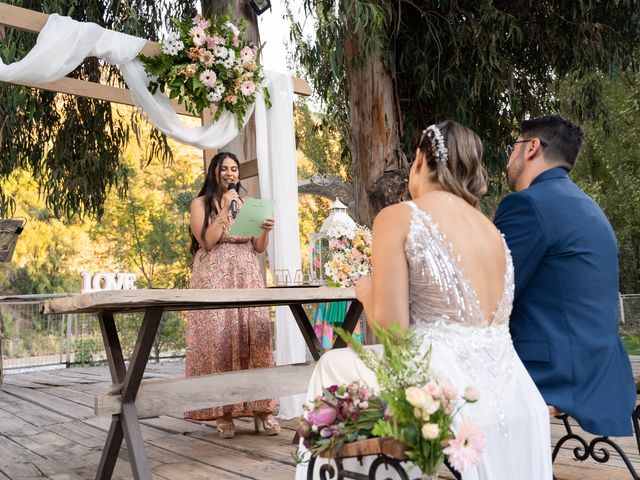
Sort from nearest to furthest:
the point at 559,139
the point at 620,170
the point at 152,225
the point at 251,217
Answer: the point at 559,139 < the point at 251,217 < the point at 152,225 < the point at 620,170

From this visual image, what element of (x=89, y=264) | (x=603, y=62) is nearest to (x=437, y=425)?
(x=603, y=62)

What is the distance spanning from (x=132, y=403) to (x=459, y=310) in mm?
1607

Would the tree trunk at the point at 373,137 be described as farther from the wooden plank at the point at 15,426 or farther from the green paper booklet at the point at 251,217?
the wooden plank at the point at 15,426

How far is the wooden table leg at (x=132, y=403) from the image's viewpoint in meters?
2.68

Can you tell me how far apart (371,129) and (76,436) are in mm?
3762

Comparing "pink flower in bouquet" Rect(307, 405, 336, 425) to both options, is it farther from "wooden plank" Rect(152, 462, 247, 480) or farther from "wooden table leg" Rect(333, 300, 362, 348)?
"wooden table leg" Rect(333, 300, 362, 348)

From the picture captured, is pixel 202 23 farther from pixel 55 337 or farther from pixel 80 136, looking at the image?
pixel 55 337

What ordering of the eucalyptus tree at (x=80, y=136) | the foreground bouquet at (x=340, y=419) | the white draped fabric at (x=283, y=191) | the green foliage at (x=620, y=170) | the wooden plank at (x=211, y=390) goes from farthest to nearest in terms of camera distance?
the green foliage at (x=620, y=170) → the eucalyptus tree at (x=80, y=136) → the white draped fabric at (x=283, y=191) → the wooden plank at (x=211, y=390) → the foreground bouquet at (x=340, y=419)

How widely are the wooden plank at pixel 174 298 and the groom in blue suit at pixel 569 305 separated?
1.10 metres

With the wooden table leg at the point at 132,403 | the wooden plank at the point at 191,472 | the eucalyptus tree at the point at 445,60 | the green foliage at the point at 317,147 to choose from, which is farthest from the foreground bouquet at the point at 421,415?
the green foliage at the point at 317,147

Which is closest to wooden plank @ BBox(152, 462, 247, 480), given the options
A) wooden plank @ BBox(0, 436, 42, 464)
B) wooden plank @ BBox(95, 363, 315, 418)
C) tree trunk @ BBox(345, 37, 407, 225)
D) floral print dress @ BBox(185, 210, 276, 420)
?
wooden plank @ BBox(95, 363, 315, 418)

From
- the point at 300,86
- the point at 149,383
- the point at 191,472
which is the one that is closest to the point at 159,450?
the point at 191,472

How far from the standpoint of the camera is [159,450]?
3707 mm

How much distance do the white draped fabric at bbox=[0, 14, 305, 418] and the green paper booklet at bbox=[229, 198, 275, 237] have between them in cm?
118
